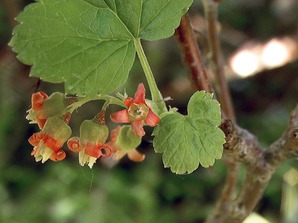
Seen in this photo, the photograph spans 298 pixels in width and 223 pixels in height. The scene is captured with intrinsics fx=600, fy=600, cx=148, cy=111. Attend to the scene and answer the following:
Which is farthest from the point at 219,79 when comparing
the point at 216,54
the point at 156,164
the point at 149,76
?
the point at 156,164

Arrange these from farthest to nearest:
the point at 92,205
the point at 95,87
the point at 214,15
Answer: the point at 92,205 < the point at 214,15 < the point at 95,87

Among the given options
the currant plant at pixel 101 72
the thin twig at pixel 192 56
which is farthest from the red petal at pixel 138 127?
the thin twig at pixel 192 56

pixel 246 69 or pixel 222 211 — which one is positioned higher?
pixel 222 211

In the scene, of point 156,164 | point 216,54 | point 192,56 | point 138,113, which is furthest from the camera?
point 156,164

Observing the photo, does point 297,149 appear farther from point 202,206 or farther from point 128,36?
point 202,206

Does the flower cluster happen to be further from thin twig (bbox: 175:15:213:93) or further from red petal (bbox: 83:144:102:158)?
thin twig (bbox: 175:15:213:93)

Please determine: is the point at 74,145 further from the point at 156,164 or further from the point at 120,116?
the point at 156,164

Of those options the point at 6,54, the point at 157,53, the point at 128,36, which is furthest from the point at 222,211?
the point at 6,54

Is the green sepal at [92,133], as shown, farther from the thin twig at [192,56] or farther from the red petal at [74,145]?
the thin twig at [192,56]
